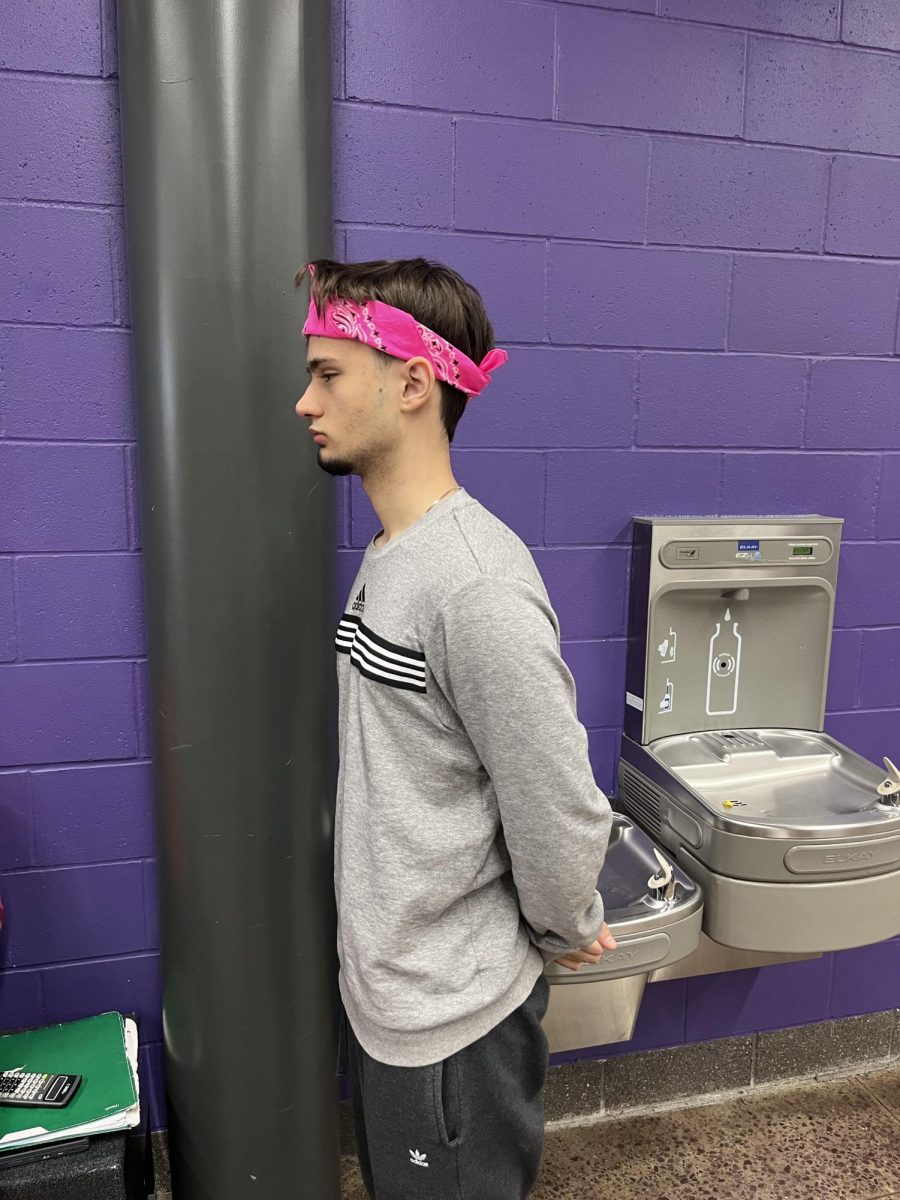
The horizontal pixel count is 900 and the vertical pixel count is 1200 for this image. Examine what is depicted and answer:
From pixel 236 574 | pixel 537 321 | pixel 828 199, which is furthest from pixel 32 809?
pixel 828 199

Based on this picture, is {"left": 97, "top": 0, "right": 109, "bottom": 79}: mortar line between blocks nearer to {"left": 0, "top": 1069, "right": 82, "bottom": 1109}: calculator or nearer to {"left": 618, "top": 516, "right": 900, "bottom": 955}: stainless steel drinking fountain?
{"left": 618, "top": 516, "right": 900, "bottom": 955}: stainless steel drinking fountain

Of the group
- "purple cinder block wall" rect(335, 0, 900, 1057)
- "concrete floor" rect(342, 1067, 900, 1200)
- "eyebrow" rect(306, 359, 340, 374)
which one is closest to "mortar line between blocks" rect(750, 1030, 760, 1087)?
"concrete floor" rect(342, 1067, 900, 1200)

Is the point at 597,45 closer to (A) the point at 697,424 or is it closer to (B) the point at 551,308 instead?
(B) the point at 551,308

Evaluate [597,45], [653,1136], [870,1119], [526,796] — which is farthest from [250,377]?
[870,1119]

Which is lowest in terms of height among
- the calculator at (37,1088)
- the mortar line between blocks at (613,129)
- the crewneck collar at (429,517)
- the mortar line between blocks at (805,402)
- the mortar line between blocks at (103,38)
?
the calculator at (37,1088)

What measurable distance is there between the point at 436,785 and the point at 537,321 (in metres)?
1.05

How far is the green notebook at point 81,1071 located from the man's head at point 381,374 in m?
1.15

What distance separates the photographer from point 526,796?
1.10 meters

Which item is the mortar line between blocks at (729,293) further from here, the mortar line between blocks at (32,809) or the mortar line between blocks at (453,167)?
the mortar line between blocks at (32,809)

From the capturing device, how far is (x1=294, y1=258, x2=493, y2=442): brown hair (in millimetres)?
1172

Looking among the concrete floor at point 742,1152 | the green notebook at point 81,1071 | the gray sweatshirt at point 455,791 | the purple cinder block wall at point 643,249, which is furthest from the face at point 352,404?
the concrete floor at point 742,1152

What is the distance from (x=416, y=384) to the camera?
3.83 ft

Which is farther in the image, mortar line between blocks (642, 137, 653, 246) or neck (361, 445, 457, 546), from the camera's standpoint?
mortar line between blocks (642, 137, 653, 246)

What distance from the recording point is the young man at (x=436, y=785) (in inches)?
43.4
